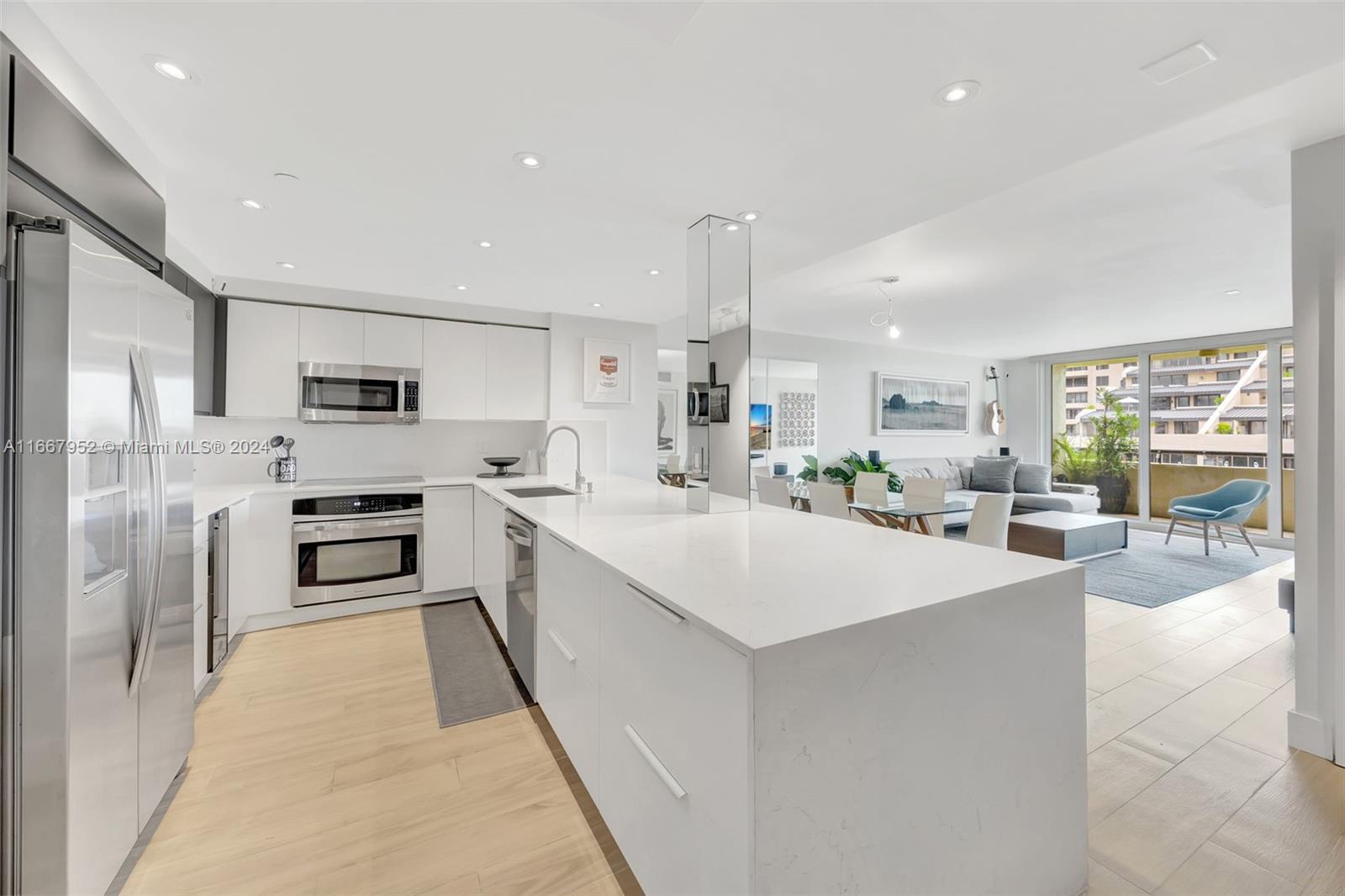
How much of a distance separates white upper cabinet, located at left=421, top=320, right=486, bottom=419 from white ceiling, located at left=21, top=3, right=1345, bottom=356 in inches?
29.4

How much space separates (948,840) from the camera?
45.1 inches

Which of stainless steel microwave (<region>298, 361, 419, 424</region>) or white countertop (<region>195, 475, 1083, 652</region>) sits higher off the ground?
stainless steel microwave (<region>298, 361, 419, 424</region>)

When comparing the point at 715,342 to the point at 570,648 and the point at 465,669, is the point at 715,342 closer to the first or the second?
the point at 570,648

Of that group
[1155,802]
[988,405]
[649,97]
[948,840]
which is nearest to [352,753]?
[948,840]

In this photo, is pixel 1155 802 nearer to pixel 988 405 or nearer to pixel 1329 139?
pixel 1329 139

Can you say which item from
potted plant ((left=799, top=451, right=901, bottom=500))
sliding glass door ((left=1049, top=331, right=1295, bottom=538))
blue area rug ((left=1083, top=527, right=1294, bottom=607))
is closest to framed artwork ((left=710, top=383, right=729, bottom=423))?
blue area rug ((left=1083, top=527, right=1294, bottom=607))

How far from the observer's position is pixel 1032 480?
22.0 ft

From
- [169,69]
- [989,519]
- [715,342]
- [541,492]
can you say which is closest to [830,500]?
[989,519]

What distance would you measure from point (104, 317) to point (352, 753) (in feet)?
5.59

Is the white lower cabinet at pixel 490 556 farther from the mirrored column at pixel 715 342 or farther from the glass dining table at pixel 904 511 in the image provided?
the glass dining table at pixel 904 511

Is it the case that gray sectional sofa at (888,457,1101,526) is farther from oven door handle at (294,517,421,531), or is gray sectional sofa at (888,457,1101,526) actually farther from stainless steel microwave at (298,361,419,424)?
stainless steel microwave at (298,361,419,424)

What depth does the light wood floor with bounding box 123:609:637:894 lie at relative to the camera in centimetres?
149

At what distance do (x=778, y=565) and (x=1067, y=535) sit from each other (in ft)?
15.0

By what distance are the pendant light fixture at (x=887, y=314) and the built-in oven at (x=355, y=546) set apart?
3806mm
